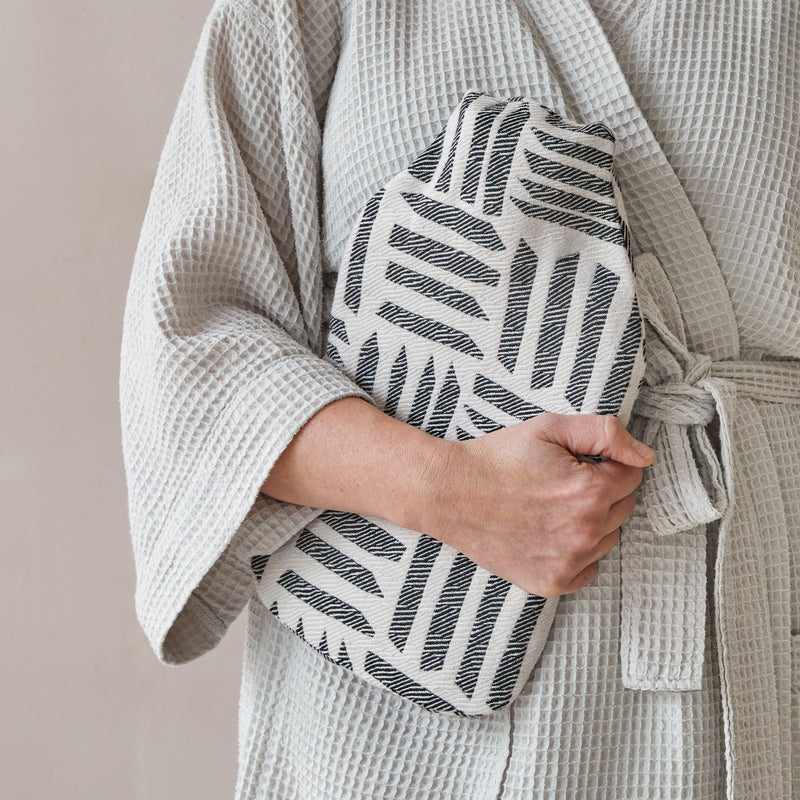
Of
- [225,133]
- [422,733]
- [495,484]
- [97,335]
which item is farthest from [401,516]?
[97,335]

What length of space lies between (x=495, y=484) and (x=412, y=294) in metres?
0.15

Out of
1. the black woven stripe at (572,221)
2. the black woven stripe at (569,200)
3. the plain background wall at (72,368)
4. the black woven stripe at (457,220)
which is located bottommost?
the plain background wall at (72,368)

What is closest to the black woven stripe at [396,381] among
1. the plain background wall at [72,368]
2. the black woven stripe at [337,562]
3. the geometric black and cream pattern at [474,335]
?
the geometric black and cream pattern at [474,335]

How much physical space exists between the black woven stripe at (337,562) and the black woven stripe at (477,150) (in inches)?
10.7

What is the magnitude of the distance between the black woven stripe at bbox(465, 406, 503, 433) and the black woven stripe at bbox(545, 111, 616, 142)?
208 mm

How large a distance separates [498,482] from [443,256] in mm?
166

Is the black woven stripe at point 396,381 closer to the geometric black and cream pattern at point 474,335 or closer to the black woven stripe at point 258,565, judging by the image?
the geometric black and cream pattern at point 474,335

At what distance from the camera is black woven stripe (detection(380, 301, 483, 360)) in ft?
1.99

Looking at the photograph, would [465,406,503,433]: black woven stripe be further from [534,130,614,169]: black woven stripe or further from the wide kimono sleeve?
[534,130,614,169]: black woven stripe

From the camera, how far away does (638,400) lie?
64 cm

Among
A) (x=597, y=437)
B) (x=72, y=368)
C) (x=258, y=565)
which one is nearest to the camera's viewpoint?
(x=597, y=437)

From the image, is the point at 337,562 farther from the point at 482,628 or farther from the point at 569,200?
the point at 569,200

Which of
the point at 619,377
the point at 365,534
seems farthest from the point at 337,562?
the point at 619,377

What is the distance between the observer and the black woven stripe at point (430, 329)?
607 mm
